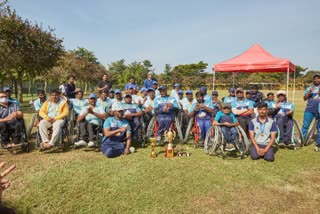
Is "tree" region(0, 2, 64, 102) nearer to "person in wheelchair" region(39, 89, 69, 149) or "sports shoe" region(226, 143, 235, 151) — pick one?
"person in wheelchair" region(39, 89, 69, 149)

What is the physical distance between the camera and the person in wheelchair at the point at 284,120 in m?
5.49

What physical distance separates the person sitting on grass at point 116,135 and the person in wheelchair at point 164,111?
0.87 meters

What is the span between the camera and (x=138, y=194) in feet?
10.3

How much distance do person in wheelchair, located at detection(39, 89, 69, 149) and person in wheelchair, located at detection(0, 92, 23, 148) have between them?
1.49ft

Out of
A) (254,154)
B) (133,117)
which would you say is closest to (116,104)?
(133,117)

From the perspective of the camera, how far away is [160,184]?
3432 millimetres

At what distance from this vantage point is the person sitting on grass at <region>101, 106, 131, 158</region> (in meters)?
4.81

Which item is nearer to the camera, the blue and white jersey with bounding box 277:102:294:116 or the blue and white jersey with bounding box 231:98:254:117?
the blue and white jersey with bounding box 277:102:294:116

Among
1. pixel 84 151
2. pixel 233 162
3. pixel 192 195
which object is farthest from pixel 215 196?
pixel 84 151

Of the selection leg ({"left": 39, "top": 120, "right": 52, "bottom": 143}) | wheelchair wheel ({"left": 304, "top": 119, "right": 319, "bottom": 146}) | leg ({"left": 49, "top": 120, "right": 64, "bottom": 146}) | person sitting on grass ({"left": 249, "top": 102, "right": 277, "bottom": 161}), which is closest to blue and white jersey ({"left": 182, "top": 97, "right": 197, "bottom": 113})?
person sitting on grass ({"left": 249, "top": 102, "right": 277, "bottom": 161})

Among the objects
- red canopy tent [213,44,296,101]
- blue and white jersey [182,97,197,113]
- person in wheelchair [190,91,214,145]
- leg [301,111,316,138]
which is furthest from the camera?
red canopy tent [213,44,296,101]

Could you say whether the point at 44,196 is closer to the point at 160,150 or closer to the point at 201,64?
the point at 160,150

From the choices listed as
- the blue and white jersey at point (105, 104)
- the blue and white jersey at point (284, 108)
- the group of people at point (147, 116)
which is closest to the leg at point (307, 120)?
the group of people at point (147, 116)

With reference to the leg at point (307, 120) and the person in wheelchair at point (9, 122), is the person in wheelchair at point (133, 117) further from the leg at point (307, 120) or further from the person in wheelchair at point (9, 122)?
the leg at point (307, 120)
